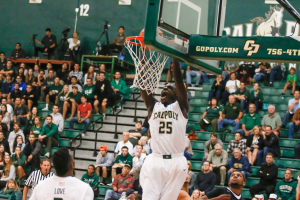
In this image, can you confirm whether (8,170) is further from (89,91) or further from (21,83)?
(21,83)

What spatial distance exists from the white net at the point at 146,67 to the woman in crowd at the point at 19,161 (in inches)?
286

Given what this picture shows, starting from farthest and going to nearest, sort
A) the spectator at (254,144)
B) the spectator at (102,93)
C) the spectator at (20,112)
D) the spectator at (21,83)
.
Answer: the spectator at (21,83) < the spectator at (20,112) < the spectator at (102,93) < the spectator at (254,144)

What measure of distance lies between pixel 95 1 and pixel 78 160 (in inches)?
303

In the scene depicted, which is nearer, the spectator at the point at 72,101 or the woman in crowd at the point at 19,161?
the woman in crowd at the point at 19,161

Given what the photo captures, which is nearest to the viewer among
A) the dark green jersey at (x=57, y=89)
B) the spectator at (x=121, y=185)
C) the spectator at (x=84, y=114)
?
the spectator at (x=121, y=185)

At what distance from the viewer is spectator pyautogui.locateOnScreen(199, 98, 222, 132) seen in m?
12.4

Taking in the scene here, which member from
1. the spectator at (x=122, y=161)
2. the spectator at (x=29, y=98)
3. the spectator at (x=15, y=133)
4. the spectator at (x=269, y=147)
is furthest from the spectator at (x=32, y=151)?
the spectator at (x=269, y=147)

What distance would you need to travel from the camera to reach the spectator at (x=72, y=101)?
45.8 ft

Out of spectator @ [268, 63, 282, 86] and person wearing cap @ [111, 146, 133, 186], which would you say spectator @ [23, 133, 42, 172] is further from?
spectator @ [268, 63, 282, 86]

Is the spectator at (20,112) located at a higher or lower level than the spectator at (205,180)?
higher

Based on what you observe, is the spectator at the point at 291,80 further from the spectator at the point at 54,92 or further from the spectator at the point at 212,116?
the spectator at the point at 54,92

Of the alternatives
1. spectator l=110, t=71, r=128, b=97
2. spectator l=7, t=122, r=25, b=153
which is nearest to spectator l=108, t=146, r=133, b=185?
spectator l=110, t=71, r=128, b=97

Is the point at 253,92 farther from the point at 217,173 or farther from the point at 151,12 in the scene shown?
the point at 151,12

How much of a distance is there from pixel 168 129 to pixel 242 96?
759 centimetres
